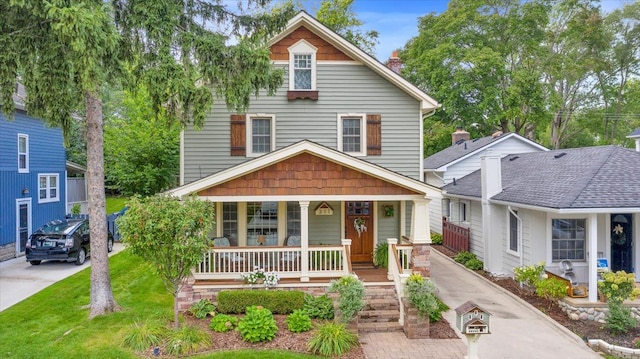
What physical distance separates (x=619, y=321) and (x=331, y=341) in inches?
255

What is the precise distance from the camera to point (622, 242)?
11.1 meters

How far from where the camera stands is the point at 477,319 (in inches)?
269

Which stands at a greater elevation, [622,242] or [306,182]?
[306,182]

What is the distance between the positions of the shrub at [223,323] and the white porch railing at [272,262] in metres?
1.63

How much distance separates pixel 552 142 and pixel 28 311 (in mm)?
35182

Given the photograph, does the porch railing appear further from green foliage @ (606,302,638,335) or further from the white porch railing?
the white porch railing

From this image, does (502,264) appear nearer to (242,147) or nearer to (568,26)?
(242,147)

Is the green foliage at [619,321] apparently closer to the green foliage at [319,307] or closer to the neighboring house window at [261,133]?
the green foliage at [319,307]

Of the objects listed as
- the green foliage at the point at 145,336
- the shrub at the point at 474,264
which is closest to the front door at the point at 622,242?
the shrub at the point at 474,264

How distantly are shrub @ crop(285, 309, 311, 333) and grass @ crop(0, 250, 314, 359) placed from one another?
98cm

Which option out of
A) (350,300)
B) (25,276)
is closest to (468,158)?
(350,300)

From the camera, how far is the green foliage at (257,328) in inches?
313

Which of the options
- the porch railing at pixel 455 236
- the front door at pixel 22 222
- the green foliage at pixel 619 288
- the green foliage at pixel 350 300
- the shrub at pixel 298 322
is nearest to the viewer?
the green foliage at pixel 350 300

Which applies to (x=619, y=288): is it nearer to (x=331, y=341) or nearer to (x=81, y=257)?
(x=331, y=341)
